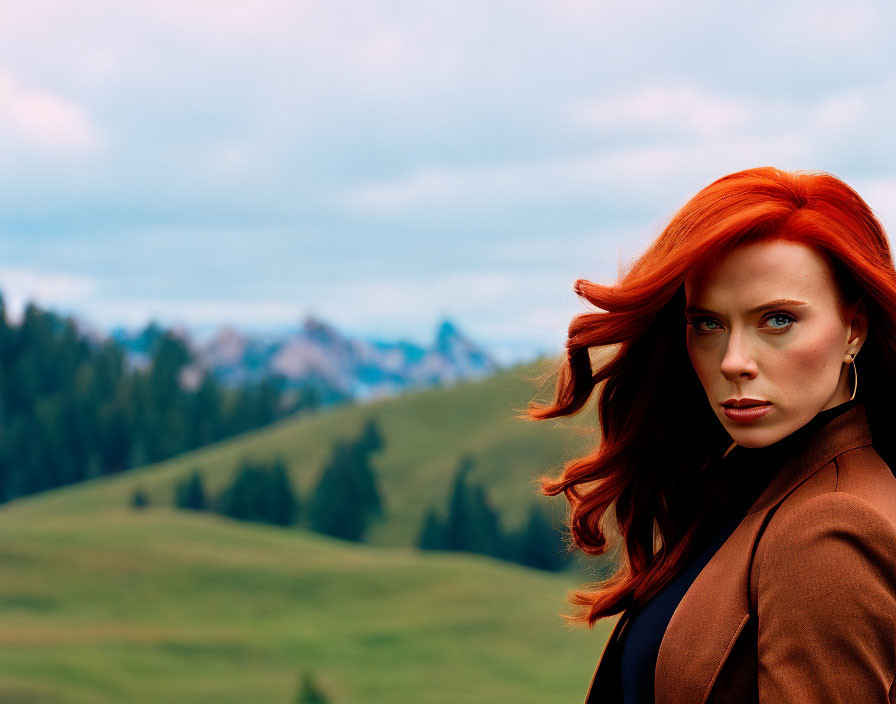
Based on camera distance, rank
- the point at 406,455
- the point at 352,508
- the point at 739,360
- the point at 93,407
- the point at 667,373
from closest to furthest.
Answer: the point at 739,360, the point at 667,373, the point at 352,508, the point at 406,455, the point at 93,407

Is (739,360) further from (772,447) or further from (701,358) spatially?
(772,447)

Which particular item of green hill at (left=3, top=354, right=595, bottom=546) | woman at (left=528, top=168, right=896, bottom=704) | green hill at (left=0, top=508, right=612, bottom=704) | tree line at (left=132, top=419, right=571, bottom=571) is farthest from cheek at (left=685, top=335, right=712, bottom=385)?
tree line at (left=132, top=419, right=571, bottom=571)

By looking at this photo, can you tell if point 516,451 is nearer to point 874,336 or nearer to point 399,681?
point 399,681

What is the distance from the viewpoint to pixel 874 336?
2.94 meters

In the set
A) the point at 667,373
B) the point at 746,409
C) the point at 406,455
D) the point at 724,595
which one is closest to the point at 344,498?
the point at 406,455

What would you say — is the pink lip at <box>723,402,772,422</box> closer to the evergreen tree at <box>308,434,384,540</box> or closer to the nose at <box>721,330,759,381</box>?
the nose at <box>721,330,759,381</box>

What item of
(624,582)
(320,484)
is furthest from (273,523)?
(624,582)

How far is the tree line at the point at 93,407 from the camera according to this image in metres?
136

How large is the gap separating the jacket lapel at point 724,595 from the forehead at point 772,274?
0.33 m

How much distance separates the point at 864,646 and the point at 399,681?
5444 cm

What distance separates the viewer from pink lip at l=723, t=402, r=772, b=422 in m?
2.81

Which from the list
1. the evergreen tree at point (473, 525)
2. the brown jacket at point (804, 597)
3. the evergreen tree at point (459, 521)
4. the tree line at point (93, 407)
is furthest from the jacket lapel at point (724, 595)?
the tree line at point (93, 407)

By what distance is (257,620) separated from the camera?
66.6 m

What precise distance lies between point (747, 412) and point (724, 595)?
0.46 metres
